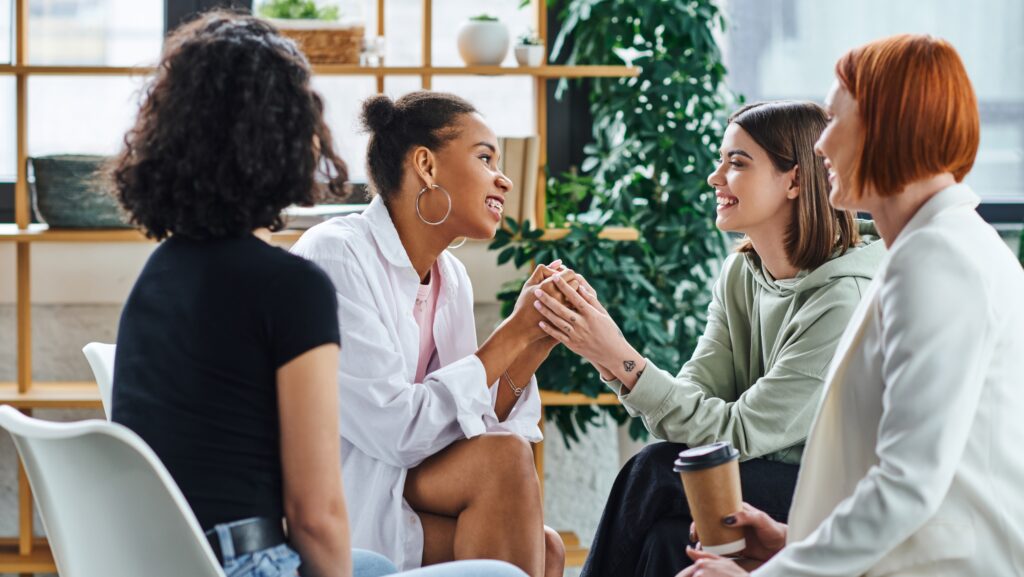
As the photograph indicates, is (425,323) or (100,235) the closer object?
(425,323)

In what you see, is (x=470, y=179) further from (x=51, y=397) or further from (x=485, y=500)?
(x=51, y=397)

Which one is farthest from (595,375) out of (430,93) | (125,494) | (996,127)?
(125,494)

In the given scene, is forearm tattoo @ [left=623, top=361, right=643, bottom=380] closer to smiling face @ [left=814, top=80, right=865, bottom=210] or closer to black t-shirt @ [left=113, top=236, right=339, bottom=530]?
smiling face @ [left=814, top=80, right=865, bottom=210]

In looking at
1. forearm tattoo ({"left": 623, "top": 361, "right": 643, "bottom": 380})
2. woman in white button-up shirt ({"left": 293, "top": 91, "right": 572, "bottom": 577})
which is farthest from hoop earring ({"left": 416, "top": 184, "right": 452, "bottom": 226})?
forearm tattoo ({"left": 623, "top": 361, "right": 643, "bottom": 380})

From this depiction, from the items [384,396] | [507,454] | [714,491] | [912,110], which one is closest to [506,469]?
[507,454]

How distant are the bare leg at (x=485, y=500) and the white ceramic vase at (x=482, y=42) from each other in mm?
1490

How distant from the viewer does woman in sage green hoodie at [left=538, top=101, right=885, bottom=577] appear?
6.19 feet

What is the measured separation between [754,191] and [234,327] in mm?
1088

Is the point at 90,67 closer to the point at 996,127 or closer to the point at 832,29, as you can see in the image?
the point at 832,29

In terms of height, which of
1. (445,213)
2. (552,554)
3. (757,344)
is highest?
(445,213)

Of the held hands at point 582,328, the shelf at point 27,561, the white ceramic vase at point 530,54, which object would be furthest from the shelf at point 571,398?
the shelf at point 27,561

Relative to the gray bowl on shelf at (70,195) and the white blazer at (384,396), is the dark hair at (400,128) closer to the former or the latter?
the white blazer at (384,396)

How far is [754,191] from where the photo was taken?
199cm

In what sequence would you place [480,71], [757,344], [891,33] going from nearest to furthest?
[757,344], [480,71], [891,33]
